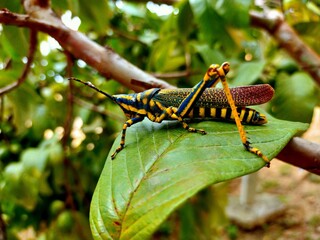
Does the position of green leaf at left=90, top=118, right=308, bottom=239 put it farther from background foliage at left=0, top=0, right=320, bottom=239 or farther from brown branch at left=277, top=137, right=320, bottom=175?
background foliage at left=0, top=0, right=320, bottom=239

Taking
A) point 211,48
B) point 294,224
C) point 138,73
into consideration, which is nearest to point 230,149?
point 138,73

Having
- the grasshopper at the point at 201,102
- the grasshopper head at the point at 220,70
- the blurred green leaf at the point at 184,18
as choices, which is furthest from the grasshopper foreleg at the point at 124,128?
the blurred green leaf at the point at 184,18

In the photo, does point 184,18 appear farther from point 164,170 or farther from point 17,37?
point 164,170

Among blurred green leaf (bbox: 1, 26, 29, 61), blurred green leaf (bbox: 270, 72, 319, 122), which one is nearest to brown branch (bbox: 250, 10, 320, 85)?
blurred green leaf (bbox: 270, 72, 319, 122)

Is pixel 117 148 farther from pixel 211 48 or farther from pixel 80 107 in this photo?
pixel 80 107

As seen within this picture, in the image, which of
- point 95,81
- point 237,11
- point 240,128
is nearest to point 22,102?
point 95,81

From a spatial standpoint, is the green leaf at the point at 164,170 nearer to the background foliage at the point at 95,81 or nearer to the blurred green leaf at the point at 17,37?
the background foliage at the point at 95,81
